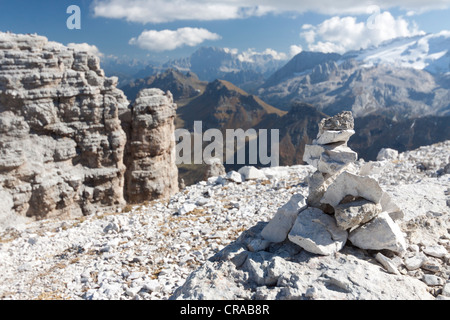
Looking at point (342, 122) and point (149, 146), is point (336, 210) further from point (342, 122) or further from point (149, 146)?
point (149, 146)

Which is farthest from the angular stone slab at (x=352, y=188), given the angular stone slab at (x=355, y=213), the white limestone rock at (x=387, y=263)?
the white limestone rock at (x=387, y=263)

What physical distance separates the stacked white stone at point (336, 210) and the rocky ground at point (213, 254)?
1.22ft

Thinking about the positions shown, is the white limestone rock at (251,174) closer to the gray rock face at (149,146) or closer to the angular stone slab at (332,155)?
the angular stone slab at (332,155)

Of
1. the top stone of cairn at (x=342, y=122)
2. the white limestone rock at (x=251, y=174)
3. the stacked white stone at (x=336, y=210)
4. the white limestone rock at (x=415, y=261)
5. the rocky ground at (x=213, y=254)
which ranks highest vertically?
the top stone of cairn at (x=342, y=122)

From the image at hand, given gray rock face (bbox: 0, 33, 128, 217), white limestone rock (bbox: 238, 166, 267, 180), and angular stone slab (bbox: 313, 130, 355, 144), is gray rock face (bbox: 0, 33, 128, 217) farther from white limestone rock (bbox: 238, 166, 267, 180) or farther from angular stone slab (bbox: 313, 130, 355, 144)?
angular stone slab (bbox: 313, 130, 355, 144)

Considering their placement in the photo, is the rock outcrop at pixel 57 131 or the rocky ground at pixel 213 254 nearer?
the rocky ground at pixel 213 254

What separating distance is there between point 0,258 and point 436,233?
50.6 ft

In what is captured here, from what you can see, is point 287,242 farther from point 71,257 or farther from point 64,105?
point 64,105

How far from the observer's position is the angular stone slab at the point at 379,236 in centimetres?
717

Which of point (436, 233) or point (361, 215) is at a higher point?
point (361, 215)

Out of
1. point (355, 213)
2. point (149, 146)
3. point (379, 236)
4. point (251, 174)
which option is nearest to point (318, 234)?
point (355, 213)

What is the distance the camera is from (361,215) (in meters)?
7.11

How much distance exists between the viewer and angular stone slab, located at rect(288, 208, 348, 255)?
7188mm

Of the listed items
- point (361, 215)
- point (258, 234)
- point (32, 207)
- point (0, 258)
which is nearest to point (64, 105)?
point (32, 207)
